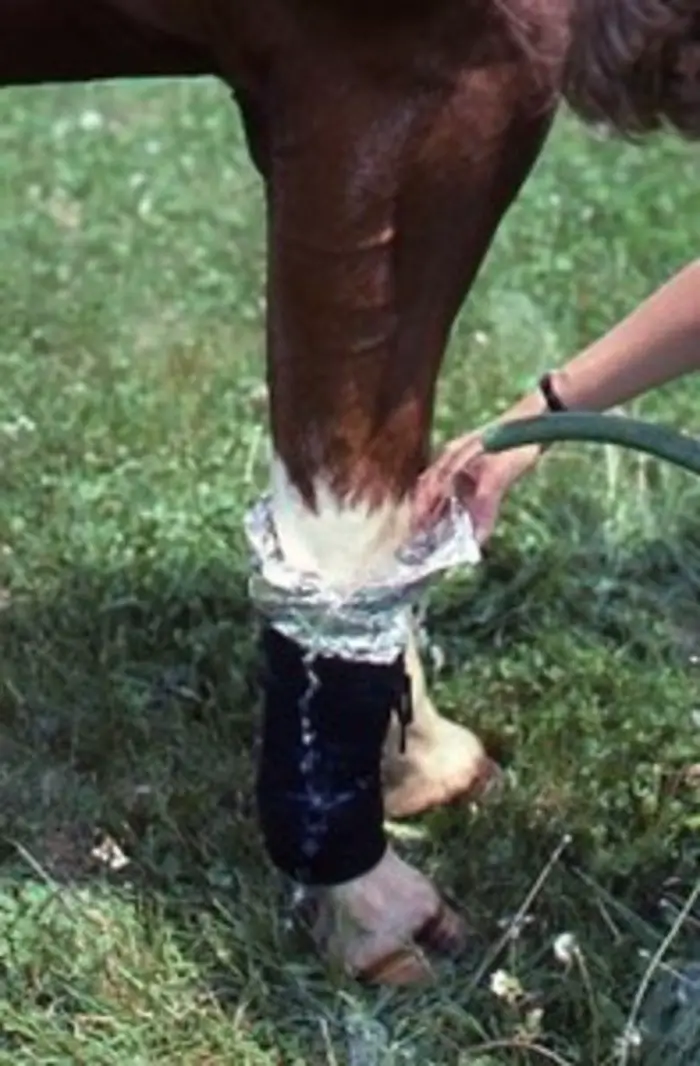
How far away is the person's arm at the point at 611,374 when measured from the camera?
2.03m

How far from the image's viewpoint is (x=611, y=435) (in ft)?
5.41

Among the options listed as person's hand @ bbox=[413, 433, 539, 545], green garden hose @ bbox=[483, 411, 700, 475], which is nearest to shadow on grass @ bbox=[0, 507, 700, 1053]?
person's hand @ bbox=[413, 433, 539, 545]

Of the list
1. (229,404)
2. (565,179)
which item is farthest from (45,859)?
(565,179)

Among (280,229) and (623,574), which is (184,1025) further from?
(623,574)

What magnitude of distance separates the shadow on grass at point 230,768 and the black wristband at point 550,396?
0.34 meters

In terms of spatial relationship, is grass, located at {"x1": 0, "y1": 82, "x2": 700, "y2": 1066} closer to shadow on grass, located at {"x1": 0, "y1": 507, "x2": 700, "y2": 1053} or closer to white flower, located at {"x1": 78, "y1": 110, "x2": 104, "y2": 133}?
shadow on grass, located at {"x1": 0, "y1": 507, "x2": 700, "y2": 1053}

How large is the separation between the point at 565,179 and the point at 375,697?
2.15 metres

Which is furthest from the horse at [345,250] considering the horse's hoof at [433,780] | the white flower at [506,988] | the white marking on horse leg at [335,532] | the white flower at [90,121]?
the white flower at [90,121]

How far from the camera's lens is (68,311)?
10.9ft

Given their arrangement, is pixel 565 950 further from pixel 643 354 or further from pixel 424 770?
pixel 643 354

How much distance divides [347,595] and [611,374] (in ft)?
1.41

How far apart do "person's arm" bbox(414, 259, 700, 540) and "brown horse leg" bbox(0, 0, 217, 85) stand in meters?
0.38

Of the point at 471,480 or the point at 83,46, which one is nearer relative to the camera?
the point at 83,46

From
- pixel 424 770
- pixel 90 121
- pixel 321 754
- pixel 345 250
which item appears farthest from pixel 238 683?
pixel 90 121
